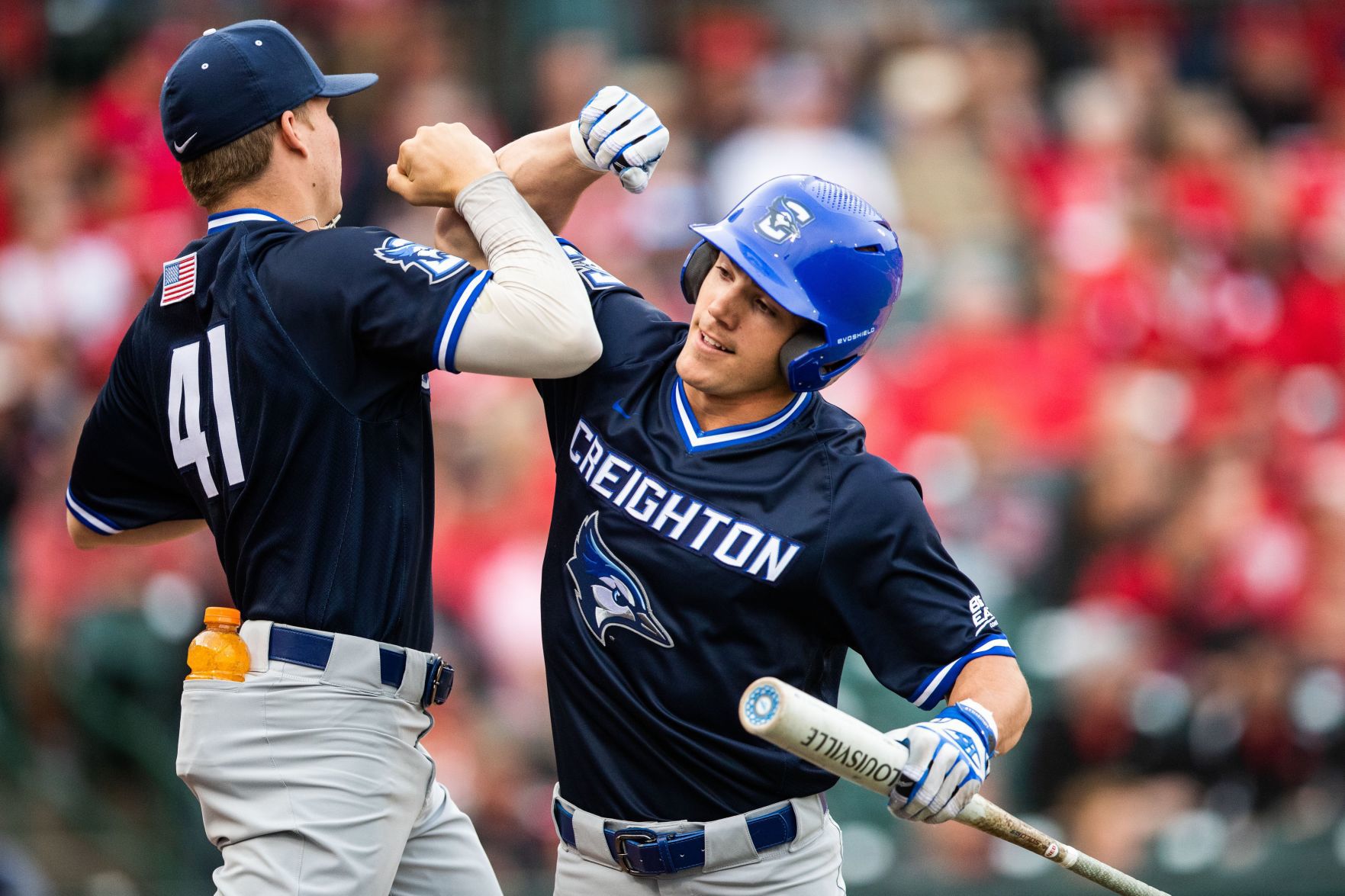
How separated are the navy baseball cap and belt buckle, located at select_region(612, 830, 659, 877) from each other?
151cm

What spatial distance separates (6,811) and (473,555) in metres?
2.12

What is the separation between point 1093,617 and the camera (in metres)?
6.91

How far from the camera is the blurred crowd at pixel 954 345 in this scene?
259 inches

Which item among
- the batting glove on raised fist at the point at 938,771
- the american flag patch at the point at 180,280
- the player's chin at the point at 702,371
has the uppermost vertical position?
the player's chin at the point at 702,371

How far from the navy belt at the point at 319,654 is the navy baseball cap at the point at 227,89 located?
0.92 meters

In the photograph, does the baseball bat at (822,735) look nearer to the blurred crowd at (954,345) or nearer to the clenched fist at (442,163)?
the clenched fist at (442,163)

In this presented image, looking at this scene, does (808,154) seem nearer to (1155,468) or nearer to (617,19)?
(617,19)

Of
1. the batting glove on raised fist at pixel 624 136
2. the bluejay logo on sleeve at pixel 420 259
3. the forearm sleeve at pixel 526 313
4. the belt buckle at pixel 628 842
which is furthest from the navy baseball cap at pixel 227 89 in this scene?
the belt buckle at pixel 628 842

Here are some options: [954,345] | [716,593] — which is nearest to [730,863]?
[716,593]

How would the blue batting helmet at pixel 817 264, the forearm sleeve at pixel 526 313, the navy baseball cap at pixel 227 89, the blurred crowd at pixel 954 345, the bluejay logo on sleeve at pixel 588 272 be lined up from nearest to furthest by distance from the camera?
the forearm sleeve at pixel 526 313, the navy baseball cap at pixel 227 89, the blue batting helmet at pixel 817 264, the bluejay logo on sleeve at pixel 588 272, the blurred crowd at pixel 954 345

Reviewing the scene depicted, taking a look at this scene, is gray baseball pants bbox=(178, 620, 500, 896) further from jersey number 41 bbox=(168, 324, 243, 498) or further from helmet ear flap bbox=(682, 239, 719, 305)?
helmet ear flap bbox=(682, 239, 719, 305)

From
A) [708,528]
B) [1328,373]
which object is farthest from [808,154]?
[708,528]

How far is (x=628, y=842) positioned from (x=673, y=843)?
0.09 metres

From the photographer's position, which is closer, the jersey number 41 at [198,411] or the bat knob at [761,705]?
the bat knob at [761,705]
